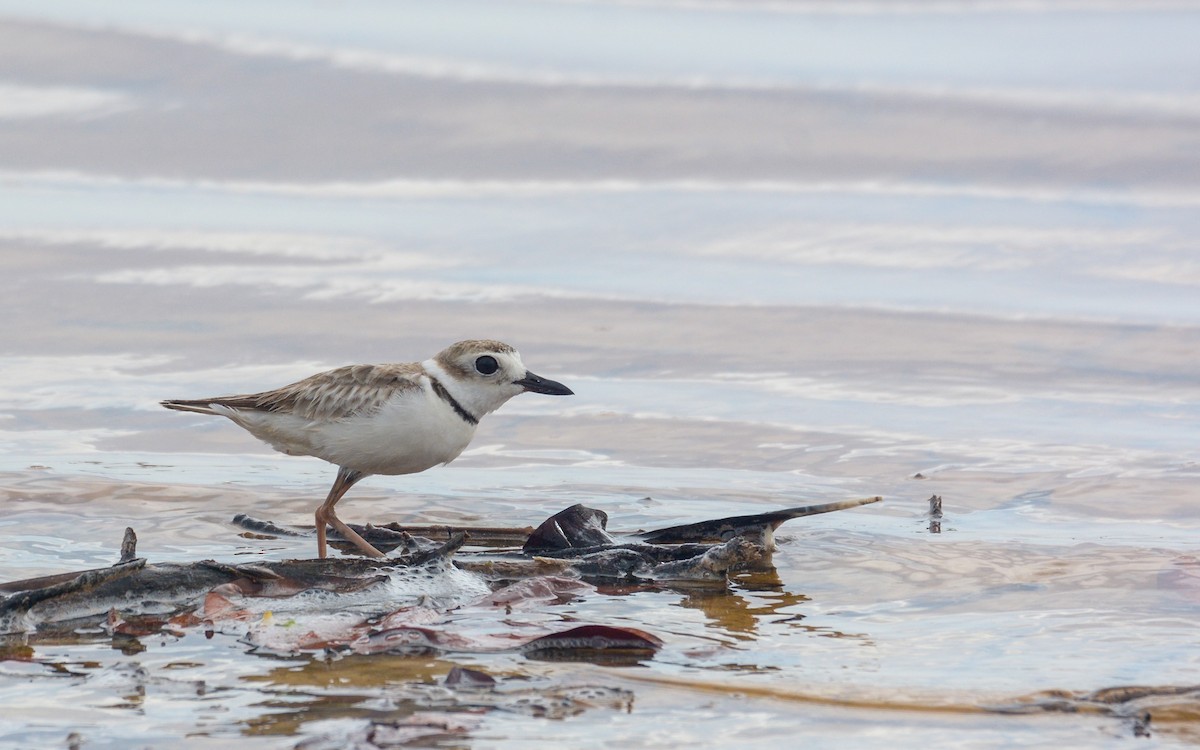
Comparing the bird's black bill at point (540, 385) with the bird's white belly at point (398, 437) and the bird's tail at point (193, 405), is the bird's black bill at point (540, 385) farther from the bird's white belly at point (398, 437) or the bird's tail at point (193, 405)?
the bird's tail at point (193, 405)

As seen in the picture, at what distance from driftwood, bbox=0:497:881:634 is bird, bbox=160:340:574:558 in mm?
301

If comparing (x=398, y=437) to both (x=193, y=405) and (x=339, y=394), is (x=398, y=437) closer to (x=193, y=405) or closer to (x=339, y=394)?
(x=339, y=394)

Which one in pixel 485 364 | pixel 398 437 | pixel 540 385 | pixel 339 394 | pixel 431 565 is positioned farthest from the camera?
pixel 540 385

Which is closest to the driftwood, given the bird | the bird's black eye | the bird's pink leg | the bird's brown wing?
the bird's pink leg

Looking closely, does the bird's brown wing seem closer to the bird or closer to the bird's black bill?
the bird

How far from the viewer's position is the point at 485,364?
22.4 feet

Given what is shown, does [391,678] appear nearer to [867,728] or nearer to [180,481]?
[867,728]

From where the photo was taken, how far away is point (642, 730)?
14.0 ft

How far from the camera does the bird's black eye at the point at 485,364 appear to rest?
268 inches

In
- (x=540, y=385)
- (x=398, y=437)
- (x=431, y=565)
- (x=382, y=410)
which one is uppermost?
(x=540, y=385)

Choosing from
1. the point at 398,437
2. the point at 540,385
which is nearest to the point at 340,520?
the point at 398,437

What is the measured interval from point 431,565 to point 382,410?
1.05m

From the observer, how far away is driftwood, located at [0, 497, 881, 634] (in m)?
5.18

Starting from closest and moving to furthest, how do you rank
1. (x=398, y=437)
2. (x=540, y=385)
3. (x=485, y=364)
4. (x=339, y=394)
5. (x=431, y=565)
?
(x=431, y=565), (x=398, y=437), (x=339, y=394), (x=485, y=364), (x=540, y=385)
